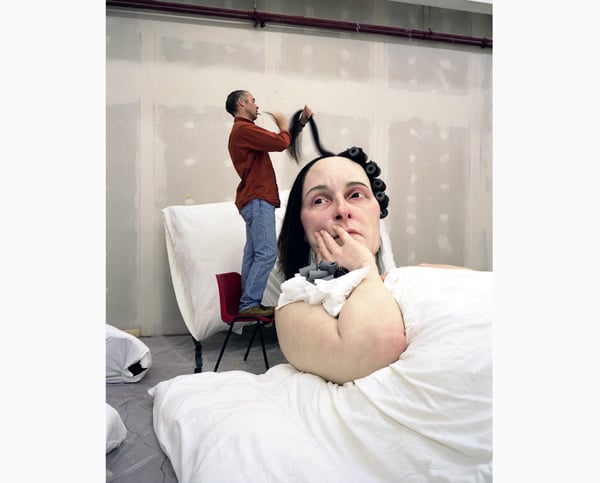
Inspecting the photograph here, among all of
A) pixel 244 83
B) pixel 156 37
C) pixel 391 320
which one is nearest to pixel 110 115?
pixel 156 37

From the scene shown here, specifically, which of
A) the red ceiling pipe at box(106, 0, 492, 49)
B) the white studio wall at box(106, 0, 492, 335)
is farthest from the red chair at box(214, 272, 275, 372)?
the red ceiling pipe at box(106, 0, 492, 49)

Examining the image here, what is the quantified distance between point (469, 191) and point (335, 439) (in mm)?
2997

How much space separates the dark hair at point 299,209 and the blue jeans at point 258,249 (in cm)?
28

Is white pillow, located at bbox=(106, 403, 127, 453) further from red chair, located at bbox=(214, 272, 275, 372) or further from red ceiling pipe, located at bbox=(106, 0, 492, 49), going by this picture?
red ceiling pipe, located at bbox=(106, 0, 492, 49)

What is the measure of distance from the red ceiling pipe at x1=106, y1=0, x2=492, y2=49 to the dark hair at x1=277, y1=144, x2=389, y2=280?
163 cm

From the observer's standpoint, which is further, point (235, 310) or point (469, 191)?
point (469, 191)

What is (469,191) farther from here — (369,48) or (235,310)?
(235,310)

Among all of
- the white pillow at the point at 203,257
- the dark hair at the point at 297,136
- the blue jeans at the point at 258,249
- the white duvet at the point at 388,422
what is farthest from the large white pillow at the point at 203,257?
the white duvet at the point at 388,422

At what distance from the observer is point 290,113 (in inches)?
133

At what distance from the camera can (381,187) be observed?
2113 millimetres

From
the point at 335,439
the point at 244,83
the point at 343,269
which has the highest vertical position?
the point at 244,83

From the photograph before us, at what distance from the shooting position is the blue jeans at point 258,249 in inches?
94.4

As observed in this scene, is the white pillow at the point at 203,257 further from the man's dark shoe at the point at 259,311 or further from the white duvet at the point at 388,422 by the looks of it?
the white duvet at the point at 388,422
